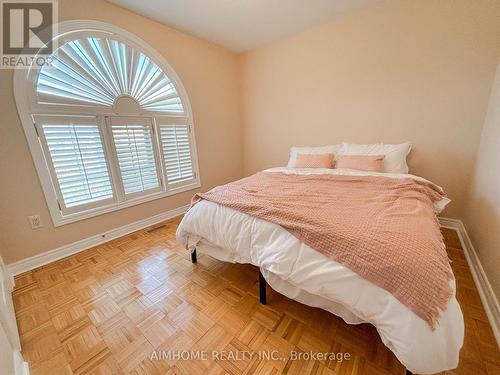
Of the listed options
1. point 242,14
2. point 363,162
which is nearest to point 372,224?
point 363,162

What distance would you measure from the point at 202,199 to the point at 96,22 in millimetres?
2005

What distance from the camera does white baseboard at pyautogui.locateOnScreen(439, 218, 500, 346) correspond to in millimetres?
1107

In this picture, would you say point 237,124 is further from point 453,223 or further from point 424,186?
point 453,223

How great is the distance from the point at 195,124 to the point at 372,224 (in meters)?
2.60

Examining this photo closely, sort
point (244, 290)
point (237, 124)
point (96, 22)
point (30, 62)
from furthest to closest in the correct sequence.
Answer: point (237, 124)
point (96, 22)
point (30, 62)
point (244, 290)

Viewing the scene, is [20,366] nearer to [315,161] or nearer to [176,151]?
[176,151]

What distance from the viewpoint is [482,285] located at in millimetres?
1333

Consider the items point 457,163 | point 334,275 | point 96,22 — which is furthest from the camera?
point 457,163

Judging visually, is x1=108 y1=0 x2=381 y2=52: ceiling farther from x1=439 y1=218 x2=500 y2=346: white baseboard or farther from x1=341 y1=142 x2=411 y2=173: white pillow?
x1=439 y1=218 x2=500 y2=346: white baseboard

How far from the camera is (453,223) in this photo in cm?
215

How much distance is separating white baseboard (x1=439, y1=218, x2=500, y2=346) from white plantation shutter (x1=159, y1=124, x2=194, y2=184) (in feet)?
10.1

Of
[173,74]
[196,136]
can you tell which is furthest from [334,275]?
[173,74]

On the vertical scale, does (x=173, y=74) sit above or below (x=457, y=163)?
above

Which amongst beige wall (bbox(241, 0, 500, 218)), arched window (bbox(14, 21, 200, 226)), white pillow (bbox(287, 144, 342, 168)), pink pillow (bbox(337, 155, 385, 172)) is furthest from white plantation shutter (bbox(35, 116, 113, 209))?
pink pillow (bbox(337, 155, 385, 172))
